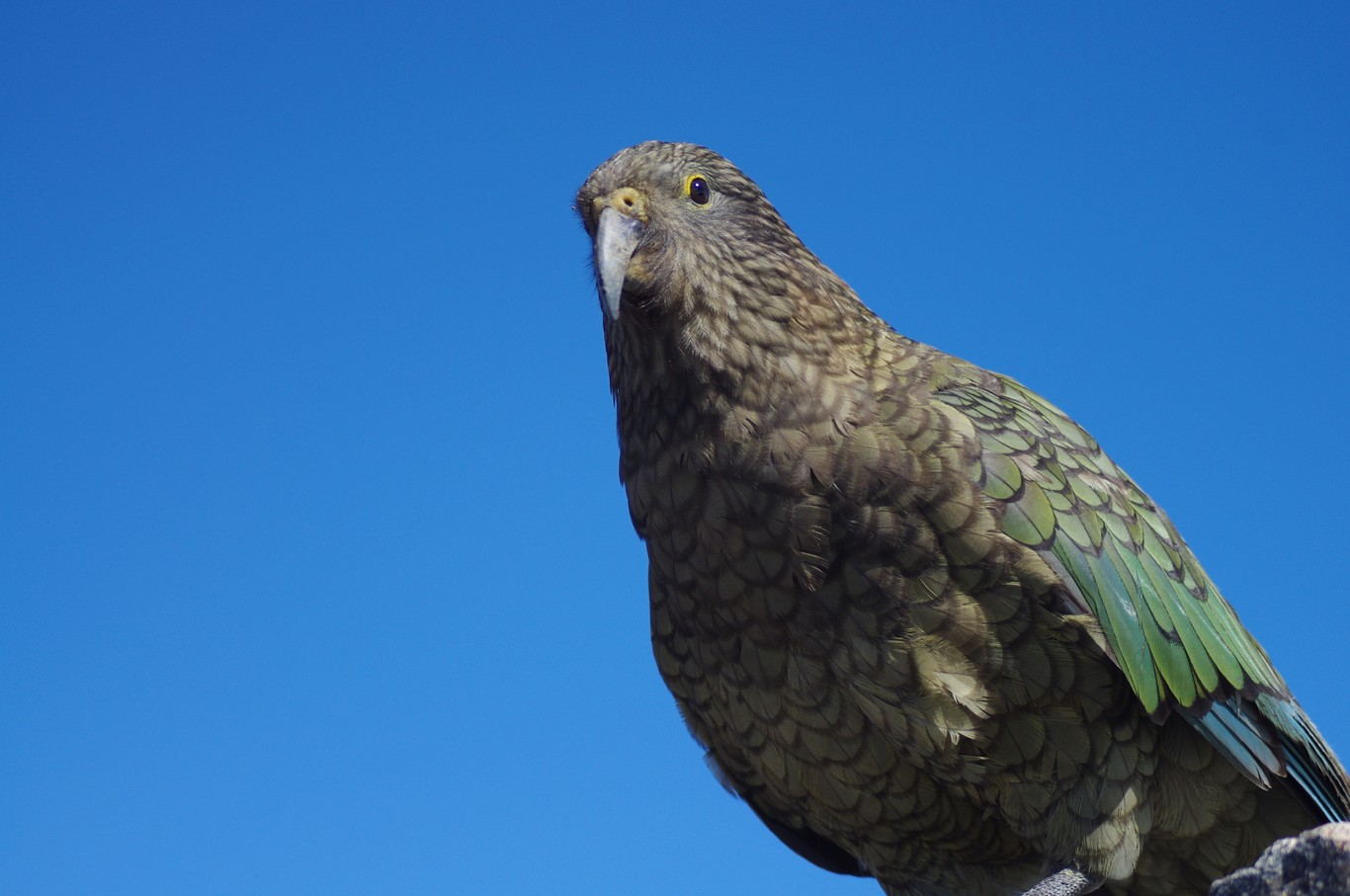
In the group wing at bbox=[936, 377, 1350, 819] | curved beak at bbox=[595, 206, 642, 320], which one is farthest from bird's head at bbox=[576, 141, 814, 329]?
wing at bbox=[936, 377, 1350, 819]

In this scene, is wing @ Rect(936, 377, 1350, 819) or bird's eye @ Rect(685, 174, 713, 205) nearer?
wing @ Rect(936, 377, 1350, 819)

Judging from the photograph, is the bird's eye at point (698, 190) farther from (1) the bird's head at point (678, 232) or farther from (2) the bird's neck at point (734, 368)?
(2) the bird's neck at point (734, 368)

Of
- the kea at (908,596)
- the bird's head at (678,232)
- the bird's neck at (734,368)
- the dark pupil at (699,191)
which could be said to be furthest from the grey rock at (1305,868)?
the dark pupil at (699,191)

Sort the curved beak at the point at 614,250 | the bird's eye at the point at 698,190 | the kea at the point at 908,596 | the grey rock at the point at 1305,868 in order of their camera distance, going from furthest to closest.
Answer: the bird's eye at the point at 698,190, the curved beak at the point at 614,250, the kea at the point at 908,596, the grey rock at the point at 1305,868

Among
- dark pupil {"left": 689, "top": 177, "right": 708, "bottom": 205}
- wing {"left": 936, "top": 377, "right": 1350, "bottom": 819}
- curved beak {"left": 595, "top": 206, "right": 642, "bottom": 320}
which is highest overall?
dark pupil {"left": 689, "top": 177, "right": 708, "bottom": 205}

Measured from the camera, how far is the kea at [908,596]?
12.3ft

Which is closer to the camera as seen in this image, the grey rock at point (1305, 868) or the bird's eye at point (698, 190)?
the grey rock at point (1305, 868)

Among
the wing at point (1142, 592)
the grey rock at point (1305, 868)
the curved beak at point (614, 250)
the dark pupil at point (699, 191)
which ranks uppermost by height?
the dark pupil at point (699, 191)

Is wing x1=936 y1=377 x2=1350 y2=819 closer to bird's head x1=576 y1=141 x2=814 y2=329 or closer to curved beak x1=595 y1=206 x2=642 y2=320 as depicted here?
bird's head x1=576 y1=141 x2=814 y2=329

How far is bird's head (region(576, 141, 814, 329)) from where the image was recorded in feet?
13.4

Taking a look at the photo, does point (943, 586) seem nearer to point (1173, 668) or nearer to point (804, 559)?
point (804, 559)

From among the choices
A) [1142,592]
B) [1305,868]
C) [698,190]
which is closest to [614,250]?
[698,190]

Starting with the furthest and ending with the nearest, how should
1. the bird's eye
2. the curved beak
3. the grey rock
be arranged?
the bird's eye → the curved beak → the grey rock

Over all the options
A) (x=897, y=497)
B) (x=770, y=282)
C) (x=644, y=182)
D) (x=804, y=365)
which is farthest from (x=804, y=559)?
(x=644, y=182)
